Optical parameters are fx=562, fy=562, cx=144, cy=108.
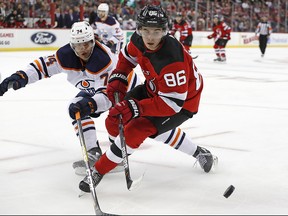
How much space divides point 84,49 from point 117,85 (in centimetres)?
30

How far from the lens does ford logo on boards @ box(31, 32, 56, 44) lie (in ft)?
47.7

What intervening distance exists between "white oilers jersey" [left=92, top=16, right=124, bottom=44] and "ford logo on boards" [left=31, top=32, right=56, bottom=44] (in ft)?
15.1

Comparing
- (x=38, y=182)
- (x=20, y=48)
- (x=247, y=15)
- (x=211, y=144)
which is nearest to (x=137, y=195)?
(x=38, y=182)

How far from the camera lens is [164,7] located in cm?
1820

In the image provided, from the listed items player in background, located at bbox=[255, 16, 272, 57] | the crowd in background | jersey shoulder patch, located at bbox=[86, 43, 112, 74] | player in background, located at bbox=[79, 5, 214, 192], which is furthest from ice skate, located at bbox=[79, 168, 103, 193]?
player in background, located at bbox=[255, 16, 272, 57]

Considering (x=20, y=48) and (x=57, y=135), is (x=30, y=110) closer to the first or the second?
(x=57, y=135)

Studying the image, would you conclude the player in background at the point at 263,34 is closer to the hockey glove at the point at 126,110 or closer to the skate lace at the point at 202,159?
the skate lace at the point at 202,159

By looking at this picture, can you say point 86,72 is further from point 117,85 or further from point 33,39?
point 33,39

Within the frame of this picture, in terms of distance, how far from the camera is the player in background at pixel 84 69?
3.07 meters

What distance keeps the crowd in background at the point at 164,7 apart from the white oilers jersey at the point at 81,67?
7882mm

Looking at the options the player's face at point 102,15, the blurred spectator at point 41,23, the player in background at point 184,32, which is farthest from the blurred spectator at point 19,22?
the player's face at point 102,15

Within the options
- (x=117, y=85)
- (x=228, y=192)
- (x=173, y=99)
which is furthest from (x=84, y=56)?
(x=228, y=192)

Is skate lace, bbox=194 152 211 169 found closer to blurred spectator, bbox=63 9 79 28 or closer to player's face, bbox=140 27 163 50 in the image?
player's face, bbox=140 27 163 50

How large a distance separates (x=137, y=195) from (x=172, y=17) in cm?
1566
